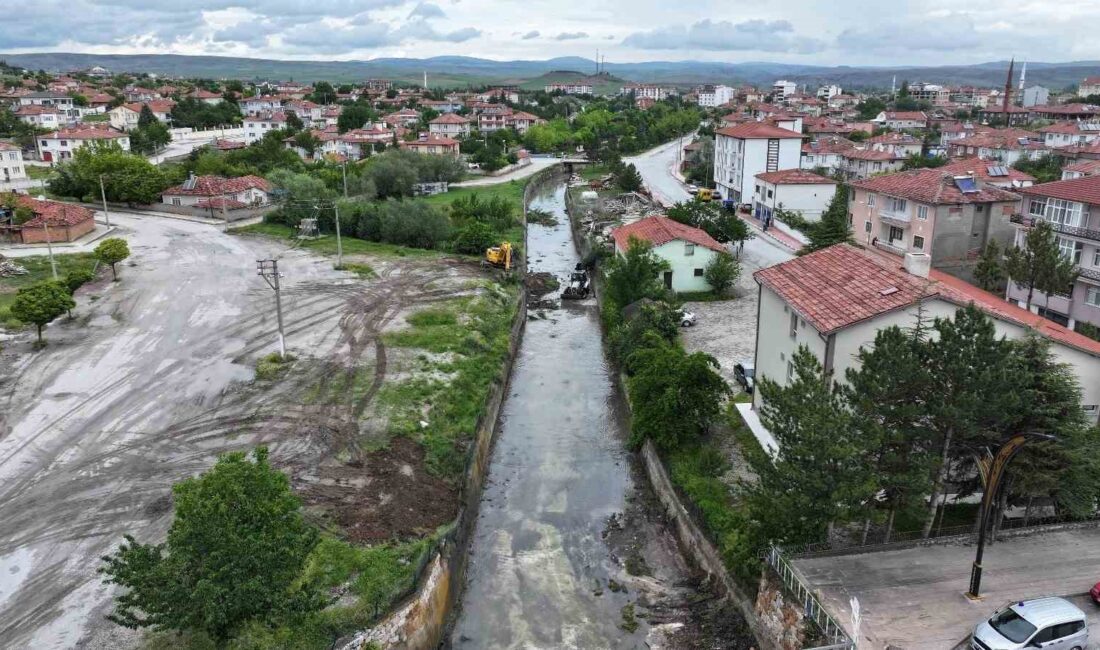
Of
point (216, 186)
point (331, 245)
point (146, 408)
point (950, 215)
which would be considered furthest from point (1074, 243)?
point (216, 186)

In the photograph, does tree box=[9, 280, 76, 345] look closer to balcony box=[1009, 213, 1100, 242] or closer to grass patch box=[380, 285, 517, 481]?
grass patch box=[380, 285, 517, 481]

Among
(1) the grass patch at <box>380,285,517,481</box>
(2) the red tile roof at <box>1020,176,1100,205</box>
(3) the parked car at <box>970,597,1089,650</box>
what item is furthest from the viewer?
(2) the red tile roof at <box>1020,176,1100,205</box>

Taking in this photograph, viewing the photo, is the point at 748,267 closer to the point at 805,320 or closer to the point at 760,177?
the point at 760,177

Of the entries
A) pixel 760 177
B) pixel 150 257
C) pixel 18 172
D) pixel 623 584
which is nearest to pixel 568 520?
pixel 623 584

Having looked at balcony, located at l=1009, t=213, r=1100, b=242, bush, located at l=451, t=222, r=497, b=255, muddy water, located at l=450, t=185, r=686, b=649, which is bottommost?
muddy water, located at l=450, t=185, r=686, b=649

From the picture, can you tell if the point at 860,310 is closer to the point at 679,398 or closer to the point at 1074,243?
the point at 679,398

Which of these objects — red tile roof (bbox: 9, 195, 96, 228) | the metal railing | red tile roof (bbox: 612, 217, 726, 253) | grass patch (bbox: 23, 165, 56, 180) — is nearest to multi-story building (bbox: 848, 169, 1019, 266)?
red tile roof (bbox: 612, 217, 726, 253)
